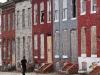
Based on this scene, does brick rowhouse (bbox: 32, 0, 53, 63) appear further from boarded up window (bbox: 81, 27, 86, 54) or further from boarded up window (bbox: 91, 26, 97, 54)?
boarded up window (bbox: 91, 26, 97, 54)

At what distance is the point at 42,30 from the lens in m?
62.1

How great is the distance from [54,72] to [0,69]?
20.6 m

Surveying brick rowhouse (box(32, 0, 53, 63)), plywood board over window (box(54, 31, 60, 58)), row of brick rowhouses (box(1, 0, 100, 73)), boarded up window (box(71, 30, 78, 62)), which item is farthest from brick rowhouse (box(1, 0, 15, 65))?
boarded up window (box(71, 30, 78, 62))

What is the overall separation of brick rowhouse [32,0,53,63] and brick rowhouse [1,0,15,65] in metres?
9.08

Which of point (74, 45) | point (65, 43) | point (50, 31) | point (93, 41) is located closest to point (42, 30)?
point (50, 31)

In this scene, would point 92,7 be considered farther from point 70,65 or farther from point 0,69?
point 0,69

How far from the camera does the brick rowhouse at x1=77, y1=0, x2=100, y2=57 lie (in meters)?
46.9

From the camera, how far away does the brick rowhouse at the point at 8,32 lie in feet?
242

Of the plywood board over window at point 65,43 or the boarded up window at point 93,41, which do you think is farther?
the plywood board over window at point 65,43

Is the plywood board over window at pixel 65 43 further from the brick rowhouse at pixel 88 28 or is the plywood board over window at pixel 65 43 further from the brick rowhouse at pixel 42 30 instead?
the brick rowhouse at pixel 88 28

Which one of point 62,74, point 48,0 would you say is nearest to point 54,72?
point 62,74

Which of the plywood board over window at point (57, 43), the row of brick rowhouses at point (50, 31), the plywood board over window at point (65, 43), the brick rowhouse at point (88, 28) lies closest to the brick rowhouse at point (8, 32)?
the row of brick rowhouses at point (50, 31)

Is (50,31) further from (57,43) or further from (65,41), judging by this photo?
(65,41)

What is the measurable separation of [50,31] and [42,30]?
8.62 ft
